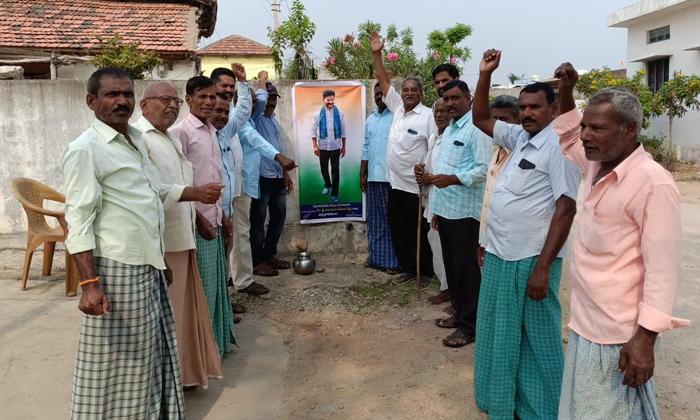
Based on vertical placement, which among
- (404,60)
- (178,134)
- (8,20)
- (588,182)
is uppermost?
(8,20)

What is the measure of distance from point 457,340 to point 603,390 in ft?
7.07

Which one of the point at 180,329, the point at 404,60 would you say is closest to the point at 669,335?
the point at 180,329

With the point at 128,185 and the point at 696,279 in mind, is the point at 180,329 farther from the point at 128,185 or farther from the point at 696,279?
the point at 696,279

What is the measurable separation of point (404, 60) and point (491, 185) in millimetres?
4433

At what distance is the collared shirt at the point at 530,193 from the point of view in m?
2.83

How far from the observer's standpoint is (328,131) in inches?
260

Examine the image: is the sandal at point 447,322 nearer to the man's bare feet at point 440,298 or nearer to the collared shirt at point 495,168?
the man's bare feet at point 440,298

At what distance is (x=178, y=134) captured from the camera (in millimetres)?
3652

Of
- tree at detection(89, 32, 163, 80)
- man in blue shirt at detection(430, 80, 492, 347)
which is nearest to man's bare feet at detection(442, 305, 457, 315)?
man in blue shirt at detection(430, 80, 492, 347)

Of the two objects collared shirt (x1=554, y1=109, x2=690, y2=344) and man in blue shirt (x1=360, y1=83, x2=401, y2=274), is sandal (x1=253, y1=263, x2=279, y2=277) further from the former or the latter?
collared shirt (x1=554, y1=109, x2=690, y2=344)

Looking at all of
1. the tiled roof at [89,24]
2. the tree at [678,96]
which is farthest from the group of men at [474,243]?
the tree at [678,96]

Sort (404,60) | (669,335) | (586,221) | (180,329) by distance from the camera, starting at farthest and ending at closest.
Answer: (404,60)
(669,335)
(180,329)
(586,221)

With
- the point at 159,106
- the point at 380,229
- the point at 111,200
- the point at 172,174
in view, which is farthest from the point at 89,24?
the point at 111,200

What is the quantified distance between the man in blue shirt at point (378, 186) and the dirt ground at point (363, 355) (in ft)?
1.27
